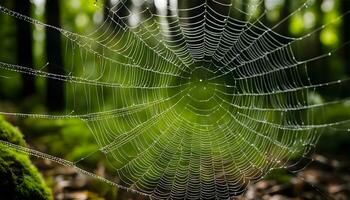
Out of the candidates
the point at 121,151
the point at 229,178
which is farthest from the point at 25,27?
the point at 229,178

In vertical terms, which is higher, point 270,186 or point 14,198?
point 14,198

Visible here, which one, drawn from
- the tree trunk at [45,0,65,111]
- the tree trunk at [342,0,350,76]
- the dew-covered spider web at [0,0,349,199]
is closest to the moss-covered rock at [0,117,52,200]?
the dew-covered spider web at [0,0,349,199]

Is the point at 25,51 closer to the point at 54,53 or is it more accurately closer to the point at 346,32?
the point at 54,53

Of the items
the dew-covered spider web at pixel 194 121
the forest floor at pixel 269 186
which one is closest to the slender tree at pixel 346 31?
the dew-covered spider web at pixel 194 121

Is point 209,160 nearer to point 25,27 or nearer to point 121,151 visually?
point 121,151

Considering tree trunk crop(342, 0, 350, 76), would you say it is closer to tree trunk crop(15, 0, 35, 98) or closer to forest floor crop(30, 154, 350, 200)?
forest floor crop(30, 154, 350, 200)

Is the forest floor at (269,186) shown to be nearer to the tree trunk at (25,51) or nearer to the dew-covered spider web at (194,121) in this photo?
the dew-covered spider web at (194,121)
